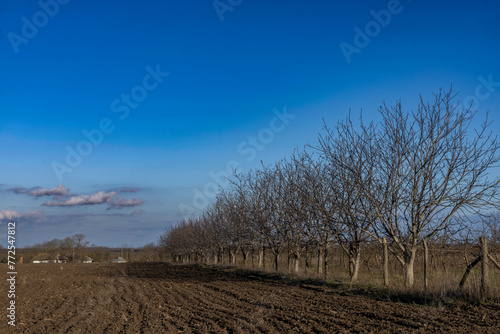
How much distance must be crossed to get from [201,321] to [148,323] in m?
1.34

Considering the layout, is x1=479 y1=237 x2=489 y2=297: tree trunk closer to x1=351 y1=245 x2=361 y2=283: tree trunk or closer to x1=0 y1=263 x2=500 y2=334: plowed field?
x1=0 y1=263 x2=500 y2=334: plowed field

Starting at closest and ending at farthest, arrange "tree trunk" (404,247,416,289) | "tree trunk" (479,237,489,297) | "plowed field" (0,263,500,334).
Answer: "plowed field" (0,263,500,334)
"tree trunk" (479,237,489,297)
"tree trunk" (404,247,416,289)

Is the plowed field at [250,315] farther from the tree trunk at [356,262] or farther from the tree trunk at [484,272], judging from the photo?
the tree trunk at [356,262]

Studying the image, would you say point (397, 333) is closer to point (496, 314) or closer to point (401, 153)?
point (496, 314)

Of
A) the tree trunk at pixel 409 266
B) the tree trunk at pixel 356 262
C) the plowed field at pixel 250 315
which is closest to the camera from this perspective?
the plowed field at pixel 250 315

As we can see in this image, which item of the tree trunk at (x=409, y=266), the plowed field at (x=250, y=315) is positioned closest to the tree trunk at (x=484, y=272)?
the plowed field at (x=250, y=315)

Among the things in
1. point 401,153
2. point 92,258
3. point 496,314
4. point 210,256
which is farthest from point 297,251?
point 92,258

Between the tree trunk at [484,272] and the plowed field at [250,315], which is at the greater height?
the tree trunk at [484,272]

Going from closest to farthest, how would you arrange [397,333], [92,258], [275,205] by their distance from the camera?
1. [397,333]
2. [275,205]
3. [92,258]

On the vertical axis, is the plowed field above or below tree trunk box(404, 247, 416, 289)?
below

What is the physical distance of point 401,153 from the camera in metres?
12.7

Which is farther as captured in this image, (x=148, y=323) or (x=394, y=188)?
(x=394, y=188)

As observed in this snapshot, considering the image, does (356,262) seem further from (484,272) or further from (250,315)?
(250,315)

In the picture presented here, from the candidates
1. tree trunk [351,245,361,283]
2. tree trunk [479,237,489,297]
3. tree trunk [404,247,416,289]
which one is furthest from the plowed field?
tree trunk [351,245,361,283]
